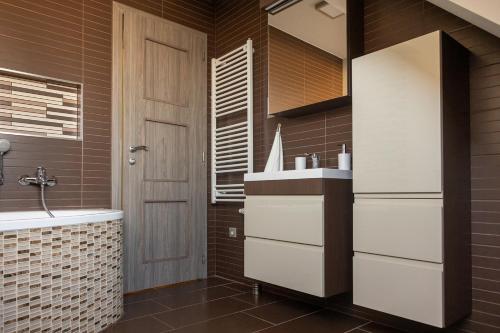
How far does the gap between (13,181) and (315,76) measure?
204 centimetres

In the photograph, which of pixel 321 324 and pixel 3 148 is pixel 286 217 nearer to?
pixel 321 324

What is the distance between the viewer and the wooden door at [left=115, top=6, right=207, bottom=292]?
2857mm

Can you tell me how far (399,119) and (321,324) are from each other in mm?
1201

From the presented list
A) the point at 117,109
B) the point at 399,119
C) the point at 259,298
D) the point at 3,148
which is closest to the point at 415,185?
the point at 399,119

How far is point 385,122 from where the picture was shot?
183 cm

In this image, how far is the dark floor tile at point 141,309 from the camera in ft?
7.47

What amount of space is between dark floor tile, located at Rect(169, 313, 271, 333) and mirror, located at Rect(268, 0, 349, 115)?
4.47 feet

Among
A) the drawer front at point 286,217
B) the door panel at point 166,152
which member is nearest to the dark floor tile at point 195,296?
the drawer front at point 286,217

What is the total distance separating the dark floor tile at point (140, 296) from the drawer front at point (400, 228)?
1.58m

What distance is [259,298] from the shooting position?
2607 millimetres

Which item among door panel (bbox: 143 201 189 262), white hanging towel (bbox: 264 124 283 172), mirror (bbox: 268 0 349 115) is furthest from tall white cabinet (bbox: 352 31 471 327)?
door panel (bbox: 143 201 189 262)

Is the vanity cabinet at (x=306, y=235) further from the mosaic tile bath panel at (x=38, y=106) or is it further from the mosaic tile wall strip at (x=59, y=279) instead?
the mosaic tile bath panel at (x=38, y=106)

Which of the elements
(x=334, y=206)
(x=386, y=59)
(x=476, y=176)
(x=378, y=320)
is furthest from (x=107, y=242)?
(x=476, y=176)

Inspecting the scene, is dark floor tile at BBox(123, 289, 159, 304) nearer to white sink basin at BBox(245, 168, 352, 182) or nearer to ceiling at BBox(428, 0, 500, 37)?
white sink basin at BBox(245, 168, 352, 182)
